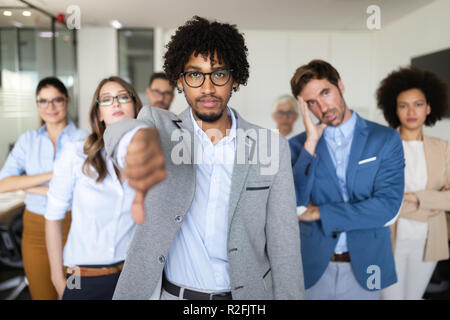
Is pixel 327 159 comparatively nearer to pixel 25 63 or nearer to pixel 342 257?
pixel 342 257

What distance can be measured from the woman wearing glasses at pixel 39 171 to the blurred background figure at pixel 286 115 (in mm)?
1273

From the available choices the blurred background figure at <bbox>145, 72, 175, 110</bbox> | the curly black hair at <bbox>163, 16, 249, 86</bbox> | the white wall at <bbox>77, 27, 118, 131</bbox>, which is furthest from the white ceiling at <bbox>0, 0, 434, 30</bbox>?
the white wall at <bbox>77, 27, 118, 131</bbox>

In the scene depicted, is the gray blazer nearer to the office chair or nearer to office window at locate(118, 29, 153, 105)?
the office chair

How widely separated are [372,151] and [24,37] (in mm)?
4025

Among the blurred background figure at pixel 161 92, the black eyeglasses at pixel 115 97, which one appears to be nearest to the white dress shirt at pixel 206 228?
the black eyeglasses at pixel 115 97

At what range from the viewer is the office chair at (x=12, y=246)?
306 cm

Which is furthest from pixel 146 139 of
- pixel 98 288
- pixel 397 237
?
pixel 397 237

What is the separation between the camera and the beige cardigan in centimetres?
212

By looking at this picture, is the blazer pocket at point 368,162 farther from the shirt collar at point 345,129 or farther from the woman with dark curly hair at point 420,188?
the woman with dark curly hair at point 420,188

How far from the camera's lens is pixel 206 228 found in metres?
1.11

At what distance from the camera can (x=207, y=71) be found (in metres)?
0.98

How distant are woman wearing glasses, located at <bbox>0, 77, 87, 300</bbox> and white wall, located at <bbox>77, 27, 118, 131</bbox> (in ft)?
9.85

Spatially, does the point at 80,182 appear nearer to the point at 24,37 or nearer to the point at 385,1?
the point at 385,1

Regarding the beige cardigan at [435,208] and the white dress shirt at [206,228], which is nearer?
the white dress shirt at [206,228]
